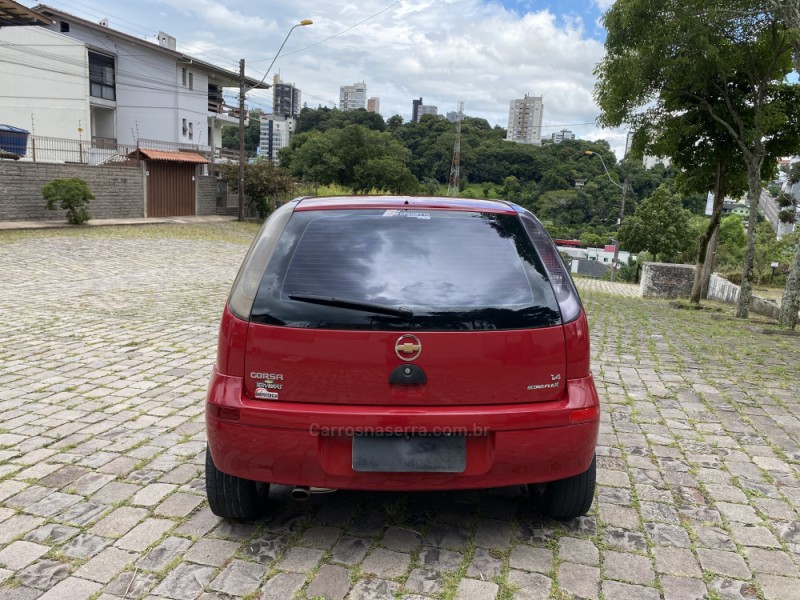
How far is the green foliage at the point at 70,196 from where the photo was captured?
68.0ft

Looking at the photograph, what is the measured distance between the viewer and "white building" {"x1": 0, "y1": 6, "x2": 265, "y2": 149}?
3409 cm

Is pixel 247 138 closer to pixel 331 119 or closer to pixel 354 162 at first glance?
pixel 331 119

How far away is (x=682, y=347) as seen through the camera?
7.96 m

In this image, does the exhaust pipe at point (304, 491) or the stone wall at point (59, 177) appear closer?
the exhaust pipe at point (304, 491)

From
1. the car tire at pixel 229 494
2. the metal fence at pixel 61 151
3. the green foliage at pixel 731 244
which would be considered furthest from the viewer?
the green foliage at pixel 731 244

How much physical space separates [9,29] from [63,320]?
35131 mm

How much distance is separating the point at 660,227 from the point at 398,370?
45701mm

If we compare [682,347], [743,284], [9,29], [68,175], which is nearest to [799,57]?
[743,284]

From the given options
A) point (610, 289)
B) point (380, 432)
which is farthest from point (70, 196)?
point (380, 432)

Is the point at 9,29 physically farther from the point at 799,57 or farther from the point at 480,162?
the point at 799,57

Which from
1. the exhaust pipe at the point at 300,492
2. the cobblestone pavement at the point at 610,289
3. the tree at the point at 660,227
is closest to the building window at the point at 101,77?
the cobblestone pavement at the point at 610,289

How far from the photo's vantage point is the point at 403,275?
2621mm

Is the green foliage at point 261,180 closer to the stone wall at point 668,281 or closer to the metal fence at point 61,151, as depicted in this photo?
the metal fence at point 61,151

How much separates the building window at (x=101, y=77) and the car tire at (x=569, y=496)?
3896cm
